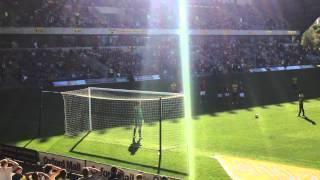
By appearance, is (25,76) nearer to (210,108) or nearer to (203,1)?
(210,108)

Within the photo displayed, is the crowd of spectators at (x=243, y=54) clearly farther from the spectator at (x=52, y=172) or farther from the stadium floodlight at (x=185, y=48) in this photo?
the spectator at (x=52, y=172)

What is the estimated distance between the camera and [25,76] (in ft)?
124

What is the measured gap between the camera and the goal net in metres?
20.7

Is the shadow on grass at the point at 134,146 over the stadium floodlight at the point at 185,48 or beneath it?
beneath

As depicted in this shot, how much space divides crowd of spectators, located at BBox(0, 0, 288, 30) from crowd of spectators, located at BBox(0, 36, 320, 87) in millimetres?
1973

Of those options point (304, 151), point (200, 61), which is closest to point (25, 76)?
point (200, 61)

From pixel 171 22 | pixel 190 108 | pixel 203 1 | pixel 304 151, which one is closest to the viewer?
pixel 304 151

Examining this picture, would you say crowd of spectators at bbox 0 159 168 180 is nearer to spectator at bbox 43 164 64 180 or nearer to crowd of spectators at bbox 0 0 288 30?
spectator at bbox 43 164 64 180

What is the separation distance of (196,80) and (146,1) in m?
16.1

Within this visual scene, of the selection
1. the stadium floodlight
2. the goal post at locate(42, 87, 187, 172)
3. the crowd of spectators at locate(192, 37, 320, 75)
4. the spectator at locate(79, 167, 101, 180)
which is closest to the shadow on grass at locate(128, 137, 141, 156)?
the goal post at locate(42, 87, 187, 172)

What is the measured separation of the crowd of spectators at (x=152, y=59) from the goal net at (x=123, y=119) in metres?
15.9

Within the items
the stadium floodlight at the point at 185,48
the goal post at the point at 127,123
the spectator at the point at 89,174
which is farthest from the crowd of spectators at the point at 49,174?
the stadium floodlight at the point at 185,48

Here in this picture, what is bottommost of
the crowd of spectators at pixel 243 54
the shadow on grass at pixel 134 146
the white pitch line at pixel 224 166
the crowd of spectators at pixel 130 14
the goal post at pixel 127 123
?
the white pitch line at pixel 224 166

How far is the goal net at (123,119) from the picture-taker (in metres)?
20.7
